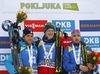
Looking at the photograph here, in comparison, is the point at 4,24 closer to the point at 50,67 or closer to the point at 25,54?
the point at 25,54

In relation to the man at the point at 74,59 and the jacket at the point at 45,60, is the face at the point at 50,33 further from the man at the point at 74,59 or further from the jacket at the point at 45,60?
the man at the point at 74,59

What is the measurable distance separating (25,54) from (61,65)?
821 millimetres

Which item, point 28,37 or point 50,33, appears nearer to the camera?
point 28,37

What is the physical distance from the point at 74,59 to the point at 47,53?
0.60 m

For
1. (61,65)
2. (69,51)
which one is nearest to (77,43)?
(69,51)

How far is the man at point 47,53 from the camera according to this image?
9.87ft

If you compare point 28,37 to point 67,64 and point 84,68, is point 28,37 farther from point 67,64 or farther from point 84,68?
point 84,68

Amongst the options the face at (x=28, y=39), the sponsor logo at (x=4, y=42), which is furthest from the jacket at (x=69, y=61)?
the sponsor logo at (x=4, y=42)

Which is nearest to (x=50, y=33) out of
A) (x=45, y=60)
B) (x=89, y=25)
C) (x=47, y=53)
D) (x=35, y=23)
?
(x=47, y=53)

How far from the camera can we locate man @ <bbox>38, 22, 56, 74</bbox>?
301 cm

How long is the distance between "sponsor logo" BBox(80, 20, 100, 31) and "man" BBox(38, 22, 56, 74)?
3.19 feet

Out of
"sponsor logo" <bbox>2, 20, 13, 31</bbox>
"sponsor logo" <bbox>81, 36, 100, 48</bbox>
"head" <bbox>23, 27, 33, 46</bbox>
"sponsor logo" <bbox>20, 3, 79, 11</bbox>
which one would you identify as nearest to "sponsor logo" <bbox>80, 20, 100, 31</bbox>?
"sponsor logo" <bbox>81, 36, 100, 48</bbox>

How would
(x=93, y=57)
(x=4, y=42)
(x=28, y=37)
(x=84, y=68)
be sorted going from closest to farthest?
(x=93, y=57) < (x=84, y=68) < (x=28, y=37) < (x=4, y=42)

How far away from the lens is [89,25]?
12.1 feet
